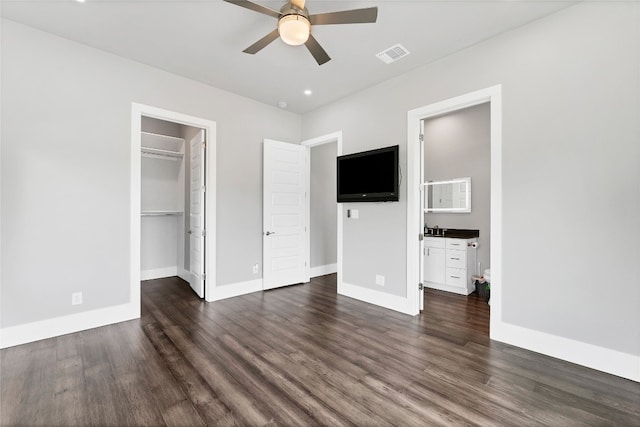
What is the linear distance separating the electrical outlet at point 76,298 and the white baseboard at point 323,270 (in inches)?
132

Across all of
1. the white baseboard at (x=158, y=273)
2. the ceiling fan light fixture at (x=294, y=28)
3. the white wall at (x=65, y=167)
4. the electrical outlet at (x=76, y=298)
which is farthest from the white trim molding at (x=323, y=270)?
the ceiling fan light fixture at (x=294, y=28)

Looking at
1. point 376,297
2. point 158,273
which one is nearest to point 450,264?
point 376,297

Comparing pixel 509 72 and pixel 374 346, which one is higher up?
pixel 509 72

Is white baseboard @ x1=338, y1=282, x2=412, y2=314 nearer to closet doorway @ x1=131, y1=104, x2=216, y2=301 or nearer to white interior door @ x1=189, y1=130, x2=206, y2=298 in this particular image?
closet doorway @ x1=131, y1=104, x2=216, y2=301

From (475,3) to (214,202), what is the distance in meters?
3.61

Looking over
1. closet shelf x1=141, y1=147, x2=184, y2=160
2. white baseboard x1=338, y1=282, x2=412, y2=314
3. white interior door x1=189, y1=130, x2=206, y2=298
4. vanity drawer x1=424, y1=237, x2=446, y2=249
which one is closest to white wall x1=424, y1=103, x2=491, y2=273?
vanity drawer x1=424, y1=237, x2=446, y2=249

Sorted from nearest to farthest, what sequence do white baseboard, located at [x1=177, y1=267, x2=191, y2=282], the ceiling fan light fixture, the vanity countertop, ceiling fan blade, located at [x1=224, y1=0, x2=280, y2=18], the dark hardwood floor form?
the dark hardwood floor, ceiling fan blade, located at [x1=224, y1=0, x2=280, y2=18], the ceiling fan light fixture, the vanity countertop, white baseboard, located at [x1=177, y1=267, x2=191, y2=282]

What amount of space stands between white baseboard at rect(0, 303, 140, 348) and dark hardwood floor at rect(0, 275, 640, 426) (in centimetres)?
10

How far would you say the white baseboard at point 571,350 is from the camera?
7.08ft

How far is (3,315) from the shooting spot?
102 inches

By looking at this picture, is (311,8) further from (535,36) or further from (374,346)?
(374,346)

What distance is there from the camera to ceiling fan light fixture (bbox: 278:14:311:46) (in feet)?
7.02

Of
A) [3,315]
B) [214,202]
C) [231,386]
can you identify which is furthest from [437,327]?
[3,315]

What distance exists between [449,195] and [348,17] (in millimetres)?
3776
